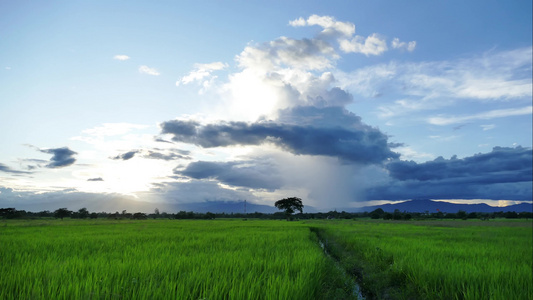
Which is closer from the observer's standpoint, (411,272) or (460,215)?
(411,272)

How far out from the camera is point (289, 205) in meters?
99.5

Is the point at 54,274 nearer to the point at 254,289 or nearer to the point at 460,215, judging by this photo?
the point at 254,289

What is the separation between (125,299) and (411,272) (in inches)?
273

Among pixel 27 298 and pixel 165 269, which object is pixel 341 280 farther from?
pixel 27 298

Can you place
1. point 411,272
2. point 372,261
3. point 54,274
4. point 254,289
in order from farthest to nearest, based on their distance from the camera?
1. point 372,261
2. point 411,272
3. point 54,274
4. point 254,289

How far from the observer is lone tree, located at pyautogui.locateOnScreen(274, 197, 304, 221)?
98562 mm

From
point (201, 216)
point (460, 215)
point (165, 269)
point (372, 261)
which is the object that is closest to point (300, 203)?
point (201, 216)

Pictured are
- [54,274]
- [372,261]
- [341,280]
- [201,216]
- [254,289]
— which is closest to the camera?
[254,289]

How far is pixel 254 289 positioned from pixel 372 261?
819 centimetres

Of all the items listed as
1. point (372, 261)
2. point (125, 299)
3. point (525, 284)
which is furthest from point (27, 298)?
point (372, 261)

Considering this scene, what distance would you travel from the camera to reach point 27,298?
3.44 meters

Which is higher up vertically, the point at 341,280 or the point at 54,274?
the point at 54,274

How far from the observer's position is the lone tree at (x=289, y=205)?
323 feet

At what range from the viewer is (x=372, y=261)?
35.0 ft
